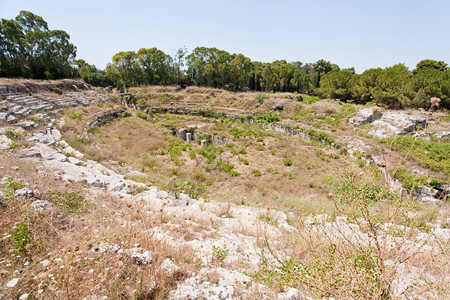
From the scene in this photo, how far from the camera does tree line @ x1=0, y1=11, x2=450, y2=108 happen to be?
23.3 meters

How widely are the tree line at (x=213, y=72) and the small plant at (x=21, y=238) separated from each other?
97.6 ft

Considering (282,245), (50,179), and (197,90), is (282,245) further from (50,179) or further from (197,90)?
(197,90)

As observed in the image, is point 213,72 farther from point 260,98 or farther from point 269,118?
point 269,118

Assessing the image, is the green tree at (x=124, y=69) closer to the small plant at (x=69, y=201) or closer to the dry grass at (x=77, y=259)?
the small plant at (x=69, y=201)

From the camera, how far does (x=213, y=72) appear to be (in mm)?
42062

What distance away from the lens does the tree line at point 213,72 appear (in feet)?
76.5

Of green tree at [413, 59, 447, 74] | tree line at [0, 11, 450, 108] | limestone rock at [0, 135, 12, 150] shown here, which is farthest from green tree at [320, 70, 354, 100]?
limestone rock at [0, 135, 12, 150]

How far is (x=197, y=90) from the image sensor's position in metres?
39.4

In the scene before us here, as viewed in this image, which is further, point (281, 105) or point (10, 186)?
point (281, 105)

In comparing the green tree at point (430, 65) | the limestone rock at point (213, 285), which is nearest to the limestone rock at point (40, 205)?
the limestone rock at point (213, 285)

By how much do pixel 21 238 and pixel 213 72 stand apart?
42.8 m

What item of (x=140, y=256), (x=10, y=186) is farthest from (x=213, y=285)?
(x=10, y=186)

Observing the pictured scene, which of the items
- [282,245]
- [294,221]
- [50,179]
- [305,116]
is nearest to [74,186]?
[50,179]

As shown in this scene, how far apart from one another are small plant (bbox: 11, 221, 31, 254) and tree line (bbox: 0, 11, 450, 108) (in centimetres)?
2975
